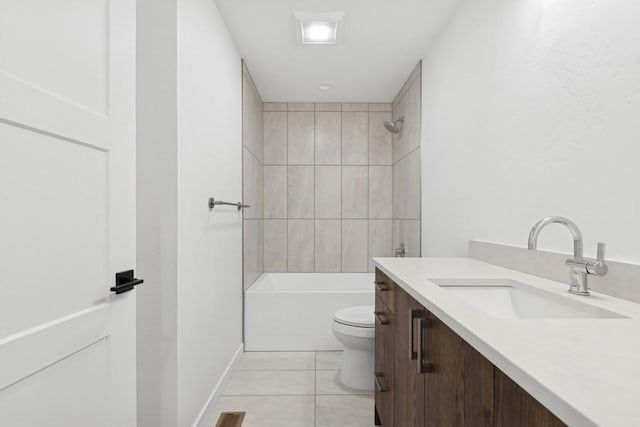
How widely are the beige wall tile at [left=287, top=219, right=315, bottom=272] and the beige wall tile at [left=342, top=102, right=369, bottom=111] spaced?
1.31m

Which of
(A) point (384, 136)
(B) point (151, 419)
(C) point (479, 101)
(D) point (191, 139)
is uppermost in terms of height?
(A) point (384, 136)

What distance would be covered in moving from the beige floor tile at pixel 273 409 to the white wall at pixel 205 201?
17cm

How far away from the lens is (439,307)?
90 cm

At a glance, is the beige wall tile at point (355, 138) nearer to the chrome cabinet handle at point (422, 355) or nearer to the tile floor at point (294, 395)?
the tile floor at point (294, 395)

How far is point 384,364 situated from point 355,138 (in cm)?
287

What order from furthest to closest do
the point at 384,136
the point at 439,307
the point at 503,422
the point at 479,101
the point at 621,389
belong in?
the point at 384,136
the point at 479,101
the point at 439,307
the point at 503,422
the point at 621,389

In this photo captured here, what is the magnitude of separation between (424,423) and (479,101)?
1.55 m

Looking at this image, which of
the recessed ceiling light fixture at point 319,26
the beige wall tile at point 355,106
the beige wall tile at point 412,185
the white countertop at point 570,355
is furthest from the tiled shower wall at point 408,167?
the white countertop at point 570,355

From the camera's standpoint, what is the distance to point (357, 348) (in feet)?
7.85

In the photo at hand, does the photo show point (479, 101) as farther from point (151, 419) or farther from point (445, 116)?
point (151, 419)

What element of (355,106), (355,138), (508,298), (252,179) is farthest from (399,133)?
(508,298)

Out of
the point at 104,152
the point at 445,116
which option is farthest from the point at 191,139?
the point at 445,116

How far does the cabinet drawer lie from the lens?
5.11ft

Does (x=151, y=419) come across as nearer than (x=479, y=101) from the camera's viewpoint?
Yes
